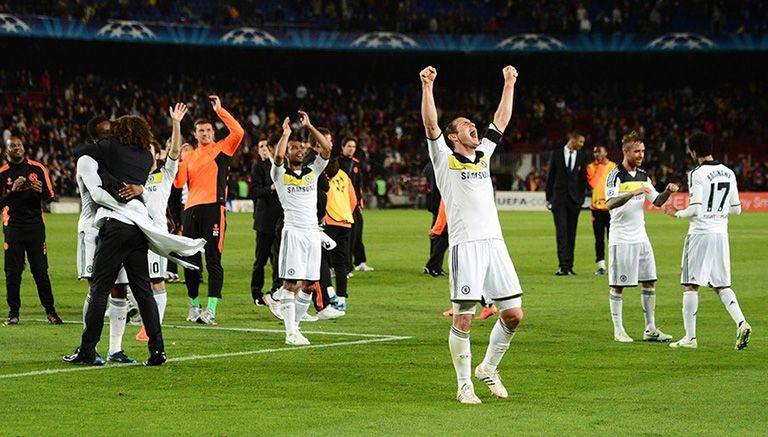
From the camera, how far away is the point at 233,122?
548 inches

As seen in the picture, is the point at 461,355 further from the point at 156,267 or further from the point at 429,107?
the point at 156,267

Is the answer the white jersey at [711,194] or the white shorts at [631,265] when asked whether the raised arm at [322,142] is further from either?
the white jersey at [711,194]

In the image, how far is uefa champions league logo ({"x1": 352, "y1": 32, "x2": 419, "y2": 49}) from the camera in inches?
2355

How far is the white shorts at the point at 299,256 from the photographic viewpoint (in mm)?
12961

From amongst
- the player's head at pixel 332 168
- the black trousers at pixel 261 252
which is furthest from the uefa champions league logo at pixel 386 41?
the black trousers at pixel 261 252

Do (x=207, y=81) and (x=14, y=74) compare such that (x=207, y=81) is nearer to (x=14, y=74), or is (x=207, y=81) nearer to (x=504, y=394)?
(x=14, y=74)

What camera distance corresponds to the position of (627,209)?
13.4 metres

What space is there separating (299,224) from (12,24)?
42.7 m

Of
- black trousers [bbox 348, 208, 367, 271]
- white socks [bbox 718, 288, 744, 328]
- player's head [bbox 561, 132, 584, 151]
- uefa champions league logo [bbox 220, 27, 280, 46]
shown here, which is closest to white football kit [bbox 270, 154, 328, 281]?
white socks [bbox 718, 288, 744, 328]

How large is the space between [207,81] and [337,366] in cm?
5122

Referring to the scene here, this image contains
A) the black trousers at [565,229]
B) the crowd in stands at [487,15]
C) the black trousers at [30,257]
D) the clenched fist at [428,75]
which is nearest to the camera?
the clenched fist at [428,75]

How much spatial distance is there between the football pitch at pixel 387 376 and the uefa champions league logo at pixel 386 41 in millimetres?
42349

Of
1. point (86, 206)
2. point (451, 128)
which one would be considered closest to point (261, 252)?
point (86, 206)

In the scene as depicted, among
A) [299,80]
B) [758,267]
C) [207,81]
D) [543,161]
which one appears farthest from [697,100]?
[758,267]
